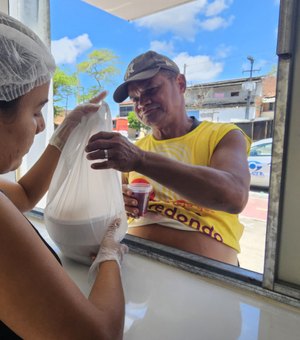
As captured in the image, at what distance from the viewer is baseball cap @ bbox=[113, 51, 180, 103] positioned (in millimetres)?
1272

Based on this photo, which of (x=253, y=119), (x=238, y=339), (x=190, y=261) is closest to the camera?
(x=238, y=339)

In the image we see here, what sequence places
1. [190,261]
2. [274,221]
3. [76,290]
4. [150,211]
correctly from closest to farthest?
[76,290] → [274,221] → [190,261] → [150,211]

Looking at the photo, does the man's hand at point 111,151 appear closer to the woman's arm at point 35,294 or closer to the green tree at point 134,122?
the woman's arm at point 35,294

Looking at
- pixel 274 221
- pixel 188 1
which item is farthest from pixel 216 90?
pixel 274 221

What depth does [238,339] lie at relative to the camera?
0.62m

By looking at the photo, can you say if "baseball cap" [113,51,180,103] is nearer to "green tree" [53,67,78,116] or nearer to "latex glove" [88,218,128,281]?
"green tree" [53,67,78,116]

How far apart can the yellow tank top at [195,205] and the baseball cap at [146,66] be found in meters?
0.34

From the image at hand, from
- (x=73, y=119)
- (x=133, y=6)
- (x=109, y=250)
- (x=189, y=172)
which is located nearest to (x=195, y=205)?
(x=189, y=172)

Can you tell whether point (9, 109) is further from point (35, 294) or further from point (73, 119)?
point (73, 119)

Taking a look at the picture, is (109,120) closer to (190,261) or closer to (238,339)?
(190,261)

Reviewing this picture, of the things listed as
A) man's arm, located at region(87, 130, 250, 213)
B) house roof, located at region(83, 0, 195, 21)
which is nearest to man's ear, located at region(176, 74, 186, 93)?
house roof, located at region(83, 0, 195, 21)

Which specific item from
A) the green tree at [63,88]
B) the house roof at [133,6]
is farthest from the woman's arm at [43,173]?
the house roof at [133,6]

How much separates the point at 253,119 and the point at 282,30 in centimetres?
77

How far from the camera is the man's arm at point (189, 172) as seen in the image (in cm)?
81
